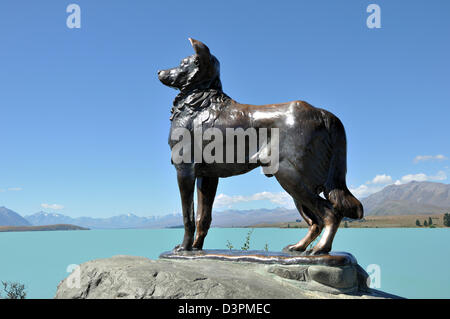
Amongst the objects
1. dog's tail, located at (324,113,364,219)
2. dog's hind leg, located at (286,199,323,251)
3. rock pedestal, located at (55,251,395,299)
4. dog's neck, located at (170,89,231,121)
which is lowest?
rock pedestal, located at (55,251,395,299)

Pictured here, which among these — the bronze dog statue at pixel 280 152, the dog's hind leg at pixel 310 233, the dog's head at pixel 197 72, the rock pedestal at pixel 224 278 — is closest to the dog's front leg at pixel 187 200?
the bronze dog statue at pixel 280 152

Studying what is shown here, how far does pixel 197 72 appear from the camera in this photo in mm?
5676

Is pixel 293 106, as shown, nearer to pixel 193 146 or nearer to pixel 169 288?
pixel 193 146

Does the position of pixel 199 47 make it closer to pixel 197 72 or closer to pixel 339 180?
pixel 197 72

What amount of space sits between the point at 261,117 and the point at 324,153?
2.97 ft

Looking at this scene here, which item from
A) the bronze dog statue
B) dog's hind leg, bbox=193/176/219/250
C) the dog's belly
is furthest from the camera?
dog's hind leg, bbox=193/176/219/250

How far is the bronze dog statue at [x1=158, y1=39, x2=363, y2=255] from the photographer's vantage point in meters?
4.82

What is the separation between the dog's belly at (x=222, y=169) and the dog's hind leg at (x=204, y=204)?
0.32 meters

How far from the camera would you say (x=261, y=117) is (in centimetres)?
513

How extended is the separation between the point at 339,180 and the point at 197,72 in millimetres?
2436

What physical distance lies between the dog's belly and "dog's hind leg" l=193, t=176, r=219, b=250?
0.32 metres

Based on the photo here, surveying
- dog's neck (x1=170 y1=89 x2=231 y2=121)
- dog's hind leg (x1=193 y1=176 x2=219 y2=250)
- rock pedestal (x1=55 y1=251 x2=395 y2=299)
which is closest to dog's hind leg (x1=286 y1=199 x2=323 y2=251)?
rock pedestal (x1=55 y1=251 x2=395 y2=299)

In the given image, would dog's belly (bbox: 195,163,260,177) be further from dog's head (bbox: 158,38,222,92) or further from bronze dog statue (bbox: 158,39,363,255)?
dog's head (bbox: 158,38,222,92)
